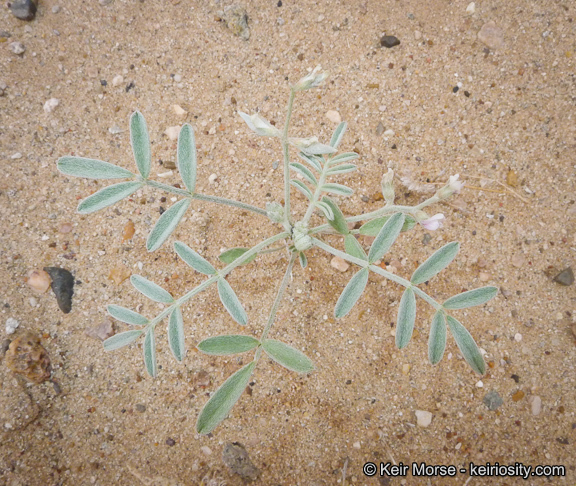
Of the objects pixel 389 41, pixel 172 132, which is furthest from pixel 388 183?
pixel 172 132

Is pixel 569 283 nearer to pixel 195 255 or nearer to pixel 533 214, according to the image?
pixel 533 214

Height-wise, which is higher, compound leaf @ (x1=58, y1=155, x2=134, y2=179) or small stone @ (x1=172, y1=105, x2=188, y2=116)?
compound leaf @ (x1=58, y1=155, x2=134, y2=179)

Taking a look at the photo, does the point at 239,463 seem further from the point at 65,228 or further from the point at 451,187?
the point at 451,187

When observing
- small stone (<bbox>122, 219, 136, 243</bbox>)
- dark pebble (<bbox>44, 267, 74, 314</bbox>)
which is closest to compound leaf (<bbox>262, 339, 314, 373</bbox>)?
small stone (<bbox>122, 219, 136, 243</bbox>)

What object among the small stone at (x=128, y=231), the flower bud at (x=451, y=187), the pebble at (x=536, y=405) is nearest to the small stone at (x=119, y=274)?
the small stone at (x=128, y=231)

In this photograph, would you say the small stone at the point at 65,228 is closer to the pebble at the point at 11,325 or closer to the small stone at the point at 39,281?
the small stone at the point at 39,281

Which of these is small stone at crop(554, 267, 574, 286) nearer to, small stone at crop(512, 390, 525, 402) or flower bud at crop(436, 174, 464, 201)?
small stone at crop(512, 390, 525, 402)

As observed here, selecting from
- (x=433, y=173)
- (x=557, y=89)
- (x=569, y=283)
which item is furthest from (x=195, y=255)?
(x=557, y=89)
